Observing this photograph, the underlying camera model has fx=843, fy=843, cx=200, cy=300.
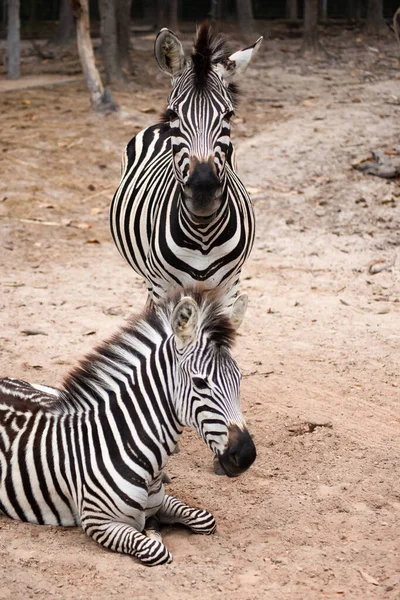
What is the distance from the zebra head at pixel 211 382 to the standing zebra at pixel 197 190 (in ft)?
4.28

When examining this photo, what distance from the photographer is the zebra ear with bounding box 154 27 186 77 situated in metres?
6.09

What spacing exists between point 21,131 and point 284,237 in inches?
218

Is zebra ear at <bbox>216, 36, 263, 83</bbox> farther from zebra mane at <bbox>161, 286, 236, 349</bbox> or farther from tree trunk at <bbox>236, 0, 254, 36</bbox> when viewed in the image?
tree trunk at <bbox>236, 0, 254, 36</bbox>

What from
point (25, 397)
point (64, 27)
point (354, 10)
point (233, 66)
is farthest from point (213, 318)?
point (354, 10)

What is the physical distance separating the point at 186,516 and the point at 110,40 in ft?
42.5

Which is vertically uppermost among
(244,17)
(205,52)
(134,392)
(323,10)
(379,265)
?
(205,52)

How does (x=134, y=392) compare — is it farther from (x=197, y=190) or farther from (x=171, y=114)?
(x=171, y=114)

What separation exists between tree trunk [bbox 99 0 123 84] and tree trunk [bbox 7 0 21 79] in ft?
7.55

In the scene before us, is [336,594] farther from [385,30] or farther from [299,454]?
[385,30]

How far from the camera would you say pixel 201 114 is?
5918 mm

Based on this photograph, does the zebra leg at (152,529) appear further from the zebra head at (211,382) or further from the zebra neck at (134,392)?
the zebra head at (211,382)

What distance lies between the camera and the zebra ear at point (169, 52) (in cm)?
609

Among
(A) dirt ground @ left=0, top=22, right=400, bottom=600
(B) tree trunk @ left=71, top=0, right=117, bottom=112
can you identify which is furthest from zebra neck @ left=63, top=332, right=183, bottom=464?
(B) tree trunk @ left=71, top=0, right=117, bottom=112

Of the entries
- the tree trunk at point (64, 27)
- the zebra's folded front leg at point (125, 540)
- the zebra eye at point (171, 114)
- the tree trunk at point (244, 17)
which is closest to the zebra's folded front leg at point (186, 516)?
the zebra's folded front leg at point (125, 540)
